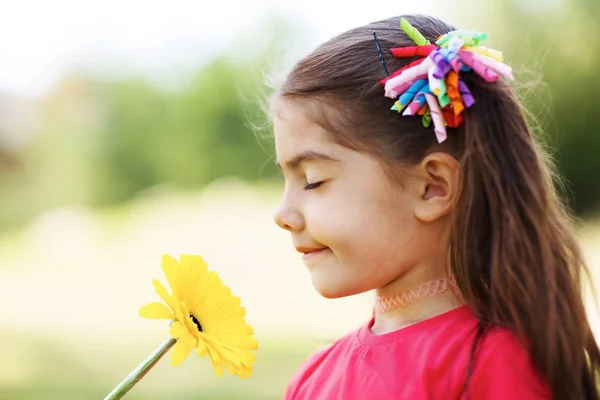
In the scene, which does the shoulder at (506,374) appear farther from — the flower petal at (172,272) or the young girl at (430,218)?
the flower petal at (172,272)

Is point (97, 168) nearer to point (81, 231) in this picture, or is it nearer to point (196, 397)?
point (81, 231)

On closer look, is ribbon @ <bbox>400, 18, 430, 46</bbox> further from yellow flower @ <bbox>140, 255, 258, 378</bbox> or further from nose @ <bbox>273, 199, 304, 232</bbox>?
yellow flower @ <bbox>140, 255, 258, 378</bbox>

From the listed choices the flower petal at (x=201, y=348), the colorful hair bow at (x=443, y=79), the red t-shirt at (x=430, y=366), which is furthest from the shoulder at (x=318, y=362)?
the colorful hair bow at (x=443, y=79)

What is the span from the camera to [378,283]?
1.42 metres

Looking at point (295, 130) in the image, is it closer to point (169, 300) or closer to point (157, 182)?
point (169, 300)

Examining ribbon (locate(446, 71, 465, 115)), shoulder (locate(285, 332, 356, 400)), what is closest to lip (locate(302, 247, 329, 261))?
shoulder (locate(285, 332, 356, 400))

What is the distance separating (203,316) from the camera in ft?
4.47

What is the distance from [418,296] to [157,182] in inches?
290

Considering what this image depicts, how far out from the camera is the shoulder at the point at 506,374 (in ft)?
3.96

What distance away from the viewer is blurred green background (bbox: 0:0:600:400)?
597 centimetres

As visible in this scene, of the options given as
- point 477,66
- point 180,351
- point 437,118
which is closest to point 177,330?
point 180,351

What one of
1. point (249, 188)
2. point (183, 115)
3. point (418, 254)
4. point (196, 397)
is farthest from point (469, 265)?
point (183, 115)

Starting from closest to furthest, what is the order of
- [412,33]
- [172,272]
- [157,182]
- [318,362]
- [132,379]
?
[132,379] < [172,272] < [412,33] < [318,362] < [157,182]

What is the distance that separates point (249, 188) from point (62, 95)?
80.4 inches
